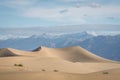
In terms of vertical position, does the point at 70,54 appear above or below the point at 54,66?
above

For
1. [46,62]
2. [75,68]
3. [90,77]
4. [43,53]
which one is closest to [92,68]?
[75,68]

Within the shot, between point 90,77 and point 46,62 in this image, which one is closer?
point 90,77

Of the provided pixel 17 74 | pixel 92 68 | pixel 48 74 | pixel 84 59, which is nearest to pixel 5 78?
pixel 17 74

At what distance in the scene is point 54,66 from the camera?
65.6 meters

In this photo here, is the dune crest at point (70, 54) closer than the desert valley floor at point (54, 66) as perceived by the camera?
No

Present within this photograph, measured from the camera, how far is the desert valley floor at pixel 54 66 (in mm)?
26784

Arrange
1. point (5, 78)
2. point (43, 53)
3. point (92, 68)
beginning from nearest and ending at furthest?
point (5, 78), point (92, 68), point (43, 53)

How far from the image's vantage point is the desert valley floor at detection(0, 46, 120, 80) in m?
26.8

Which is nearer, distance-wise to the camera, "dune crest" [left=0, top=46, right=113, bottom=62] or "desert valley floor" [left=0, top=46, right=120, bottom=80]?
"desert valley floor" [left=0, top=46, right=120, bottom=80]

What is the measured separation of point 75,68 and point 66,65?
2123 mm

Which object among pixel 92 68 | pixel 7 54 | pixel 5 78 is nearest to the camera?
pixel 5 78

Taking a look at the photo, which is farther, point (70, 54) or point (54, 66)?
point (70, 54)

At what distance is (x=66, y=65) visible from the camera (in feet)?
227

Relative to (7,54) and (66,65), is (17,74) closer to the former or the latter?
(66,65)
